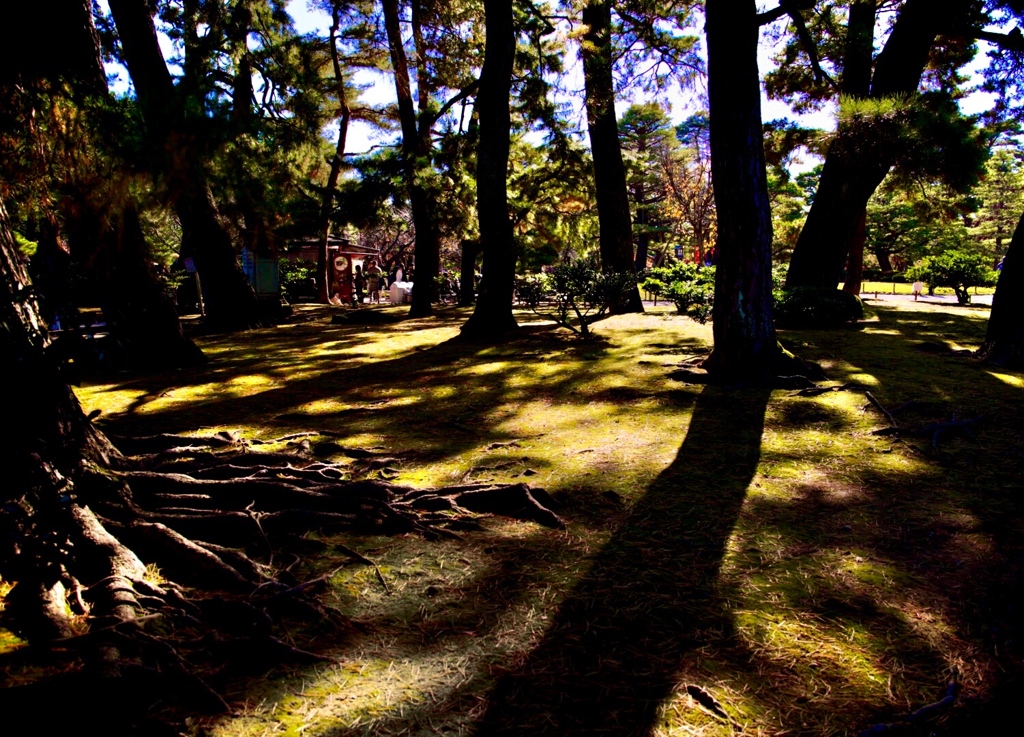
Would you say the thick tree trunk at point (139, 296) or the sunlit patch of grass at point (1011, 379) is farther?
the thick tree trunk at point (139, 296)

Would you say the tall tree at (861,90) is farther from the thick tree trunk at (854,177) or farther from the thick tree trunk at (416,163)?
the thick tree trunk at (416,163)

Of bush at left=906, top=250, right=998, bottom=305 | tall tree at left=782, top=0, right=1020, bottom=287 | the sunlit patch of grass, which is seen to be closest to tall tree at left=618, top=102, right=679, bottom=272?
bush at left=906, top=250, right=998, bottom=305

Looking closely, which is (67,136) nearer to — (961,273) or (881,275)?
(961,273)

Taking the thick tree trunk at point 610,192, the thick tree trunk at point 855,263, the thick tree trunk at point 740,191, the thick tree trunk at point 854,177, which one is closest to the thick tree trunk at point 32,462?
the thick tree trunk at point 740,191

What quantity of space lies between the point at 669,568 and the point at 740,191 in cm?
465

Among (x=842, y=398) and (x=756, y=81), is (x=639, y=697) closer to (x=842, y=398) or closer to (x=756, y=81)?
(x=842, y=398)

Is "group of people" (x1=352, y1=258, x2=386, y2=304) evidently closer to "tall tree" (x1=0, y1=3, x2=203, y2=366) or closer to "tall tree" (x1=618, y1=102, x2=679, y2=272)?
"tall tree" (x1=618, y1=102, x2=679, y2=272)

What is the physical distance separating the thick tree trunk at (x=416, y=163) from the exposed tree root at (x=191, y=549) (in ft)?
34.3

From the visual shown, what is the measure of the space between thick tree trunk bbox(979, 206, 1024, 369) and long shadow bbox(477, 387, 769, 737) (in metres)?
5.18

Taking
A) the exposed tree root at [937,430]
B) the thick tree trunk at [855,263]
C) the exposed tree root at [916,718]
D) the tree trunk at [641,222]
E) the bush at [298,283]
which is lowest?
the exposed tree root at [916,718]

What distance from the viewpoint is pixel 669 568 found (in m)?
2.71

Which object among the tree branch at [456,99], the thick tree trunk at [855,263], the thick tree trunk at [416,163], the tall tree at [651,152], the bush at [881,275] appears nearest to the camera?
the thick tree trunk at [416,163]

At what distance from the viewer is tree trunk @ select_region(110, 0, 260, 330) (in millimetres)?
4422

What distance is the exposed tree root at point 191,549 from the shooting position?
1.82 m
